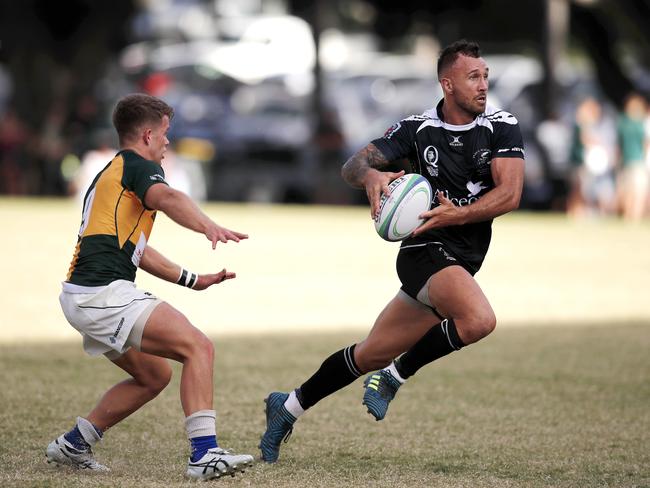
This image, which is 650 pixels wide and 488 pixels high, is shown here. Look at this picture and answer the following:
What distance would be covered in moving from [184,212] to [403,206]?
1.39 metres

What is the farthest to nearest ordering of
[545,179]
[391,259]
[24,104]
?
[24,104]
[545,179]
[391,259]

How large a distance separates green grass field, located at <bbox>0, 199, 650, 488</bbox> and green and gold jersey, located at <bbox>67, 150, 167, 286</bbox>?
103 centimetres

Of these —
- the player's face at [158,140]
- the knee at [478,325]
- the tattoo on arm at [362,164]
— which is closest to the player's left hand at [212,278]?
the player's face at [158,140]

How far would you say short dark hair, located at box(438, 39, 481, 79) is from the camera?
7527 mm

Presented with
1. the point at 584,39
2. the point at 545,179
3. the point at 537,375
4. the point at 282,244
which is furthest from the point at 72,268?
the point at 584,39

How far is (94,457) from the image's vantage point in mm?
7195

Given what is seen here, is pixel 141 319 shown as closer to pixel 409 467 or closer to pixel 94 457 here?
pixel 94 457

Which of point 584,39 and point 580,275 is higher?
point 584,39

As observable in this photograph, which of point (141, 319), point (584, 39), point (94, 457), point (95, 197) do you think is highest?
point (584, 39)

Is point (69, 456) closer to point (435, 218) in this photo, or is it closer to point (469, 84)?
point (435, 218)

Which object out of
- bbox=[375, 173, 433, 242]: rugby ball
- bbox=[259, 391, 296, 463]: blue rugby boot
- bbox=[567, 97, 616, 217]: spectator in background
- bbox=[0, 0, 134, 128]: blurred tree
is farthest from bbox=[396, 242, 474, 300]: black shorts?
bbox=[0, 0, 134, 128]: blurred tree

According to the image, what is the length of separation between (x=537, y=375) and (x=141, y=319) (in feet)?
15.8

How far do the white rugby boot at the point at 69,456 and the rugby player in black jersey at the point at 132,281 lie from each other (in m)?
0.54

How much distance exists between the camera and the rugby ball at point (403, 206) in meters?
7.09
